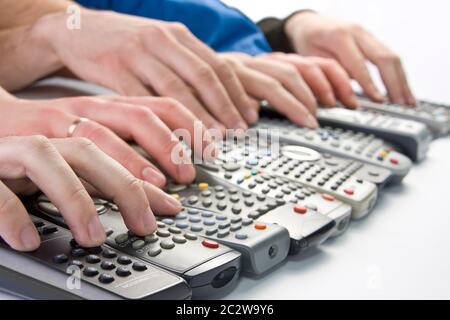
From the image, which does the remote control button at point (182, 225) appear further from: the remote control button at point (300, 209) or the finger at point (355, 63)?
the finger at point (355, 63)

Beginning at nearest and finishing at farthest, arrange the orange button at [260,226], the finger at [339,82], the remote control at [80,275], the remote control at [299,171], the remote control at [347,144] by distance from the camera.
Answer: the remote control at [80,275], the orange button at [260,226], the remote control at [299,171], the remote control at [347,144], the finger at [339,82]

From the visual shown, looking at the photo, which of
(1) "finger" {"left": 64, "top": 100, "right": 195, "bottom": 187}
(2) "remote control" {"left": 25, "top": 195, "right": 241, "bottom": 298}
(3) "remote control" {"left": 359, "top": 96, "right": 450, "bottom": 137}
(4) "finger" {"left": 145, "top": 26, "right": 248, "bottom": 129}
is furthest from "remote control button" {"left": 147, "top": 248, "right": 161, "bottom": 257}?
(3) "remote control" {"left": 359, "top": 96, "right": 450, "bottom": 137}

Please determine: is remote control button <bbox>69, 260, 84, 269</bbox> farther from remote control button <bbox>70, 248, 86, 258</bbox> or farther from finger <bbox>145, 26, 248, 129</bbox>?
finger <bbox>145, 26, 248, 129</bbox>

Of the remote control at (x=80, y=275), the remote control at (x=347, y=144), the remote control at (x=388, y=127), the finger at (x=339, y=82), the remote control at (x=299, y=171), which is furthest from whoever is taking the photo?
the finger at (x=339, y=82)

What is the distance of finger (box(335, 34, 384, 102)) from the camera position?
1005 millimetres

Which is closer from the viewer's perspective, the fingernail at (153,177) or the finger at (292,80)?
the fingernail at (153,177)

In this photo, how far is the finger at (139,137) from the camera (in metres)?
0.54

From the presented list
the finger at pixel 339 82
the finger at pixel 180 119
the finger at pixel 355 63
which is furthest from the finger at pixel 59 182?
the finger at pixel 355 63

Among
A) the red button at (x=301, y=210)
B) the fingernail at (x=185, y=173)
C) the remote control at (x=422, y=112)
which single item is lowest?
the remote control at (x=422, y=112)

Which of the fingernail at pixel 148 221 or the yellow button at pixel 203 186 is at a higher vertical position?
the fingernail at pixel 148 221

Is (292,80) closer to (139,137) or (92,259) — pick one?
(139,137)

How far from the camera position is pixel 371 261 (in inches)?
20.0

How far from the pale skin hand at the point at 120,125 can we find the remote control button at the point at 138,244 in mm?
106
